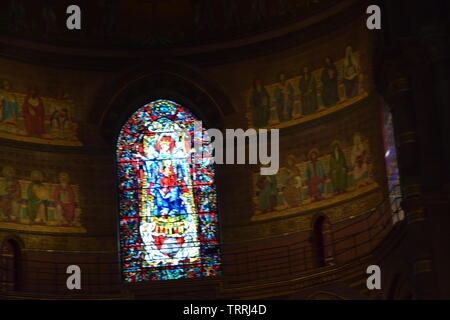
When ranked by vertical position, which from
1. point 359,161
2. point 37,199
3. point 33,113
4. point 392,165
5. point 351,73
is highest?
point 351,73

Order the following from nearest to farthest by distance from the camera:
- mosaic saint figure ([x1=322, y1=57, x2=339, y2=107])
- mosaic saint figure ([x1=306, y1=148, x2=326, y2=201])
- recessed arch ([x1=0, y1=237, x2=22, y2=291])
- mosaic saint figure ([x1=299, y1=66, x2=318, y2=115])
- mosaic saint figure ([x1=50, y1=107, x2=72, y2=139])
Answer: recessed arch ([x1=0, y1=237, x2=22, y2=291]) → mosaic saint figure ([x1=306, y1=148, x2=326, y2=201]) → mosaic saint figure ([x1=322, y1=57, x2=339, y2=107]) → mosaic saint figure ([x1=299, y1=66, x2=318, y2=115]) → mosaic saint figure ([x1=50, y1=107, x2=72, y2=139])

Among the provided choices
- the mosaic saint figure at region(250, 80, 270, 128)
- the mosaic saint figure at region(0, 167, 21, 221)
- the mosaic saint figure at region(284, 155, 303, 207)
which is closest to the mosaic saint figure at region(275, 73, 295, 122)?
the mosaic saint figure at region(250, 80, 270, 128)

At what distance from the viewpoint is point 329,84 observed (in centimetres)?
3222

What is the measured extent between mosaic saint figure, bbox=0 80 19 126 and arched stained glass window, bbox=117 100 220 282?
10.1 feet

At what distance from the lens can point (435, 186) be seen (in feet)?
84.3

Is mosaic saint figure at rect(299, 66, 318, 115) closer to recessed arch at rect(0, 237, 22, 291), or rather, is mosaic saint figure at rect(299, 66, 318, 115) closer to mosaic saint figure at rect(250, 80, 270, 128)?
mosaic saint figure at rect(250, 80, 270, 128)

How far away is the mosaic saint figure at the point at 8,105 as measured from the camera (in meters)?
32.3

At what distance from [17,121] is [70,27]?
3.27 meters

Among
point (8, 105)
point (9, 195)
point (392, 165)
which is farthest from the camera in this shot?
point (8, 105)

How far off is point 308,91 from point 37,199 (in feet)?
25.7

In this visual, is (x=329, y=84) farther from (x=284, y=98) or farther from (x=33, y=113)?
(x=33, y=113)

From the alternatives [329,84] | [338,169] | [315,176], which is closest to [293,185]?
[315,176]

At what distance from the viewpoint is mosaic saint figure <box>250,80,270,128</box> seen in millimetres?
33062

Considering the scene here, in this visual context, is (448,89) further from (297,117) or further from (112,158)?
(112,158)
